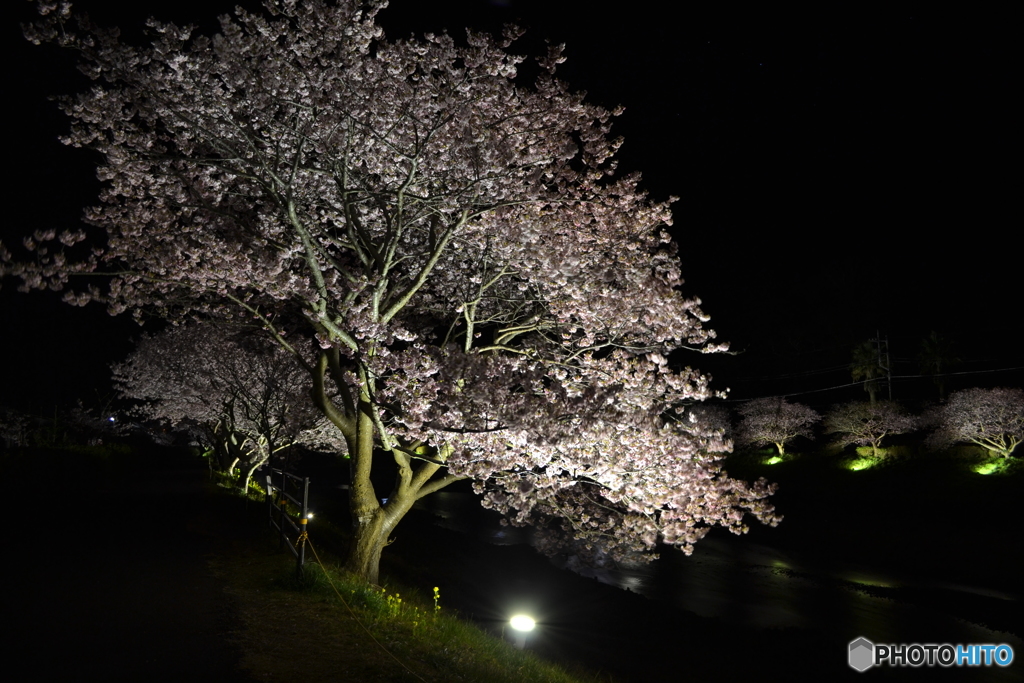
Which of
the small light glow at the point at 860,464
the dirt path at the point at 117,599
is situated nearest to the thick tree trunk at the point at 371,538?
the dirt path at the point at 117,599

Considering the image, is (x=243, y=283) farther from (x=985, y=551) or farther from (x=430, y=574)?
(x=985, y=551)

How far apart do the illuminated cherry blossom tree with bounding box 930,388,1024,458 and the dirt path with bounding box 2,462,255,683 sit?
111ft

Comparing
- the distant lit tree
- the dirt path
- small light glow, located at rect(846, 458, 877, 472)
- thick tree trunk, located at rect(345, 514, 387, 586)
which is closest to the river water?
thick tree trunk, located at rect(345, 514, 387, 586)

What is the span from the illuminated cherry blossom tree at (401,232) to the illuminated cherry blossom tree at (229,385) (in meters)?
9.23

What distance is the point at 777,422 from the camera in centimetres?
4500

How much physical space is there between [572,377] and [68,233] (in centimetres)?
861

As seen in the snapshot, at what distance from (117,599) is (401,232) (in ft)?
22.4

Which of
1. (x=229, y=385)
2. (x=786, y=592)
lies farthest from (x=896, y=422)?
(x=229, y=385)

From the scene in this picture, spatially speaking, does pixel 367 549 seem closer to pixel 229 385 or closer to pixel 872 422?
pixel 229 385

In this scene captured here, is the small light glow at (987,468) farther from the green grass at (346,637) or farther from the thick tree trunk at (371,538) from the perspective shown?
the thick tree trunk at (371,538)

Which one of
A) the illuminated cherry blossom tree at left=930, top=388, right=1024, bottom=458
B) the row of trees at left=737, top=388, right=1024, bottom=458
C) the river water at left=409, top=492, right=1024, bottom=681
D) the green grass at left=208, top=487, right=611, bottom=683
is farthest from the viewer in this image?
the row of trees at left=737, top=388, right=1024, bottom=458

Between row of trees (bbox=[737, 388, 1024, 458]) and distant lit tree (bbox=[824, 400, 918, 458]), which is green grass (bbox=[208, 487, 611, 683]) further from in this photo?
distant lit tree (bbox=[824, 400, 918, 458])

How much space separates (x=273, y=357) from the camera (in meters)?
23.1

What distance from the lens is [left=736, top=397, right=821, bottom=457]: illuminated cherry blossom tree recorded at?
44812 millimetres
